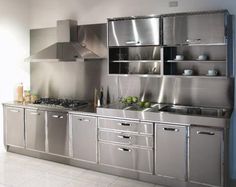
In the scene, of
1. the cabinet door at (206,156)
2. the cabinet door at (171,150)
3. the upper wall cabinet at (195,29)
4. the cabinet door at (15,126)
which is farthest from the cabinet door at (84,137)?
the upper wall cabinet at (195,29)

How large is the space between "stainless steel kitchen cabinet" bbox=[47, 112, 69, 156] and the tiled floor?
24 cm

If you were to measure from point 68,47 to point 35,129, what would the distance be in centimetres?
142

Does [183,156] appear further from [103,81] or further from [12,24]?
[12,24]

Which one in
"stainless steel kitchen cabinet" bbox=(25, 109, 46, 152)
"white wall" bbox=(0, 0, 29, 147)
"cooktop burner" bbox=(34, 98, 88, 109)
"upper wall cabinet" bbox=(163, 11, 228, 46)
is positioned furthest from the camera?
"white wall" bbox=(0, 0, 29, 147)

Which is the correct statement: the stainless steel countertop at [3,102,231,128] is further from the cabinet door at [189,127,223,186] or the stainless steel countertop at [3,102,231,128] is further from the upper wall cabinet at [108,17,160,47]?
the upper wall cabinet at [108,17,160,47]

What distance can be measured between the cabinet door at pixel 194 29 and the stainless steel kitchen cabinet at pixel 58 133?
1924 millimetres

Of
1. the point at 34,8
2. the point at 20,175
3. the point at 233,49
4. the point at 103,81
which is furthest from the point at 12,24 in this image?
the point at 233,49

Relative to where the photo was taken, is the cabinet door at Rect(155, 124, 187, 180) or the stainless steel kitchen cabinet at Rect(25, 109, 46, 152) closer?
the cabinet door at Rect(155, 124, 187, 180)

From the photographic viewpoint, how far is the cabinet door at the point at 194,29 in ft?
11.9

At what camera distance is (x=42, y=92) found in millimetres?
5551

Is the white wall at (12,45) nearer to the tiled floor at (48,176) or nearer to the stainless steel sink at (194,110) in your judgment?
the tiled floor at (48,176)

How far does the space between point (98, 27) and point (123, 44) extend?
803 millimetres

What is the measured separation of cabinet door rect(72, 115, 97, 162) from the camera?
14.0ft

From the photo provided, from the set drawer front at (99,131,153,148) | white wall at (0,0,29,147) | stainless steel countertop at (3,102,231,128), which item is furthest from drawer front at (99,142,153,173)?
white wall at (0,0,29,147)
